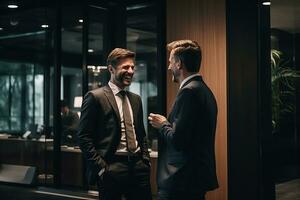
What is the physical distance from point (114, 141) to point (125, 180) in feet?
0.96

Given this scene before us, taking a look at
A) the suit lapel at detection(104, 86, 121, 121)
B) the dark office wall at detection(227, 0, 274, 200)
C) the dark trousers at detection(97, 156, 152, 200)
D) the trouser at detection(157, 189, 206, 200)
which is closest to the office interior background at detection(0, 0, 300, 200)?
the dark office wall at detection(227, 0, 274, 200)

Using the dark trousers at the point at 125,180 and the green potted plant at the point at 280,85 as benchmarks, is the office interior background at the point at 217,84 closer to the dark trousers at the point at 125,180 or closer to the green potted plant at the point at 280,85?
the green potted plant at the point at 280,85

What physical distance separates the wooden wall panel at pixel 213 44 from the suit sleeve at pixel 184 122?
1.53 metres

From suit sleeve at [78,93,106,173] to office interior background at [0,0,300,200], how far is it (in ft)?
4.55

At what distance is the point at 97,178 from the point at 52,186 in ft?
8.92

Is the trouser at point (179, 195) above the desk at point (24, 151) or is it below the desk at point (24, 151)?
above

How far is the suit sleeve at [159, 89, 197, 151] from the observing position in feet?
8.44

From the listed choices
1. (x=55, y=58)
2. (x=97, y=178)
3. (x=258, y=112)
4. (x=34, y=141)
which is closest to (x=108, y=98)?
(x=97, y=178)

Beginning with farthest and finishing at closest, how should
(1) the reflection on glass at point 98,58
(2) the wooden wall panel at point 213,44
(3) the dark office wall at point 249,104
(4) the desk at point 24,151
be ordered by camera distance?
(4) the desk at point 24,151 < (1) the reflection on glass at point 98,58 < (2) the wooden wall panel at point 213,44 < (3) the dark office wall at point 249,104

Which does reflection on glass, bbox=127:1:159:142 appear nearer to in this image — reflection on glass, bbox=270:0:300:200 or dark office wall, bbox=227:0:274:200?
reflection on glass, bbox=270:0:300:200

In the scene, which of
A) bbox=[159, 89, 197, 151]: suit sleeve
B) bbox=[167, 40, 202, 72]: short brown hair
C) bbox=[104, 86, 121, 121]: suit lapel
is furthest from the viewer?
bbox=[104, 86, 121, 121]: suit lapel

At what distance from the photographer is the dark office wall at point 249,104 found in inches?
154

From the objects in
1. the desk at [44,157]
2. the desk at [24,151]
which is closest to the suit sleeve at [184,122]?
the desk at [44,157]

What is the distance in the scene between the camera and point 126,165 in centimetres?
316
